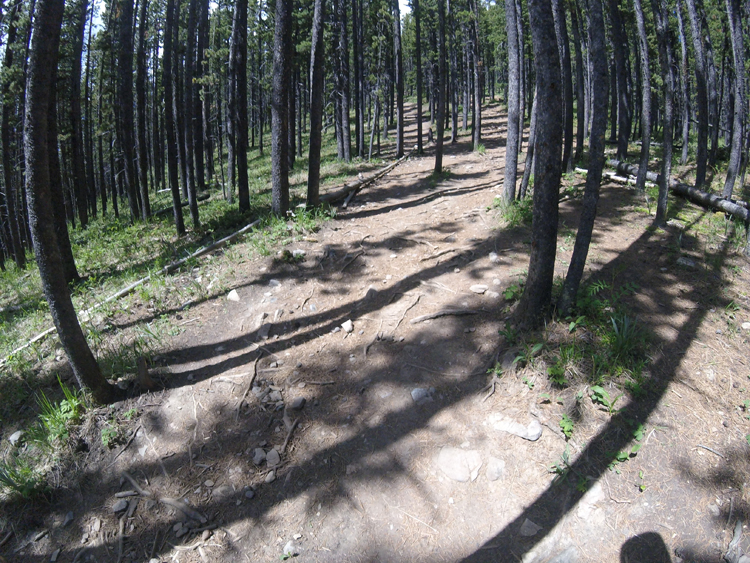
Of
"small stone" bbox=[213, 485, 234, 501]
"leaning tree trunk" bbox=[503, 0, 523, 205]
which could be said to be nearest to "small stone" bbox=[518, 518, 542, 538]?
"small stone" bbox=[213, 485, 234, 501]

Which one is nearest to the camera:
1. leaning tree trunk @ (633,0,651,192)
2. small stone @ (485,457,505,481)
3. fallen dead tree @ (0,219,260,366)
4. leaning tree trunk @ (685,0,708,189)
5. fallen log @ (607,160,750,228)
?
small stone @ (485,457,505,481)

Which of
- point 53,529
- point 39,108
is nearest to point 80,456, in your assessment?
point 53,529

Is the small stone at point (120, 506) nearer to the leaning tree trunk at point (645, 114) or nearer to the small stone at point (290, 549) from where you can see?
the small stone at point (290, 549)

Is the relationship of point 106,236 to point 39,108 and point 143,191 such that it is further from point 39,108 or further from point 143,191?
point 39,108

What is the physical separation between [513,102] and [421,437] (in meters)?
7.42

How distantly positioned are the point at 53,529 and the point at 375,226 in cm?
693

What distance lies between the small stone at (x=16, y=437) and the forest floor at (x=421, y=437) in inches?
36.2

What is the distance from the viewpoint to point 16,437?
501 cm

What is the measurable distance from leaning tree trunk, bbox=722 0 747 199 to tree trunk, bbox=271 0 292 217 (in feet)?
33.9

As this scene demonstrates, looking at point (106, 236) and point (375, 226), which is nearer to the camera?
point (375, 226)

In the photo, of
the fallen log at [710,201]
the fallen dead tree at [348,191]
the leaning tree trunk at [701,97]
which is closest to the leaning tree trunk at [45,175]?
the fallen dead tree at [348,191]

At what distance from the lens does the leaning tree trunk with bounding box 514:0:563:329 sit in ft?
14.3

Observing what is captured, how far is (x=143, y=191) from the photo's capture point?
1579cm

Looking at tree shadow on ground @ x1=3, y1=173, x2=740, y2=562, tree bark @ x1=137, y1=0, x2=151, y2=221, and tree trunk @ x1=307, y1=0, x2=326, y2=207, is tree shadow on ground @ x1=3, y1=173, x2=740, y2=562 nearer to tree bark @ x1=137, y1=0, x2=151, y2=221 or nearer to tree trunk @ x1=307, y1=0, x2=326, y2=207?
tree trunk @ x1=307, y1=0, x2=326, y2=207
